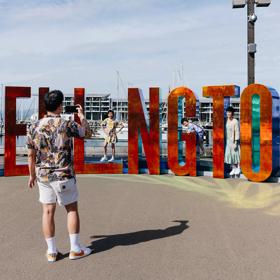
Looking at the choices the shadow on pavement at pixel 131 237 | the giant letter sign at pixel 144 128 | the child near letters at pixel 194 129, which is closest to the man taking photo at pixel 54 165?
the shadow on pavement at pixel 131 237

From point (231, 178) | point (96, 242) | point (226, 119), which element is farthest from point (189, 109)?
point (96, 242)

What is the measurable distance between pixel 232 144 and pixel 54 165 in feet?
21.2

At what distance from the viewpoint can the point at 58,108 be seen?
4.24 meters

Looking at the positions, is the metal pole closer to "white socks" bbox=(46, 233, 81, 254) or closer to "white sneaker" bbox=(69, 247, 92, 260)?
"white sneaker" bbox=(69, 247, 92, 260)

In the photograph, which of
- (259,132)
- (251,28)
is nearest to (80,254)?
(259,132)

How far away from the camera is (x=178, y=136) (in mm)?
10586

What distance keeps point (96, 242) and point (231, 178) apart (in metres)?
5.80

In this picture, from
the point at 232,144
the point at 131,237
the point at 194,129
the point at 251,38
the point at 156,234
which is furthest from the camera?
the point at 194,129

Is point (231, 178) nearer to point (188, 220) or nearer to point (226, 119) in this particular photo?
point (226, 119)

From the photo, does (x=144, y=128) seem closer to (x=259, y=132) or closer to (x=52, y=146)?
(x=259, y=132)

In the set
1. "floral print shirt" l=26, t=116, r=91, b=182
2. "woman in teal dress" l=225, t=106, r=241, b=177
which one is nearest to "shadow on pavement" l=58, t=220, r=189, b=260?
"floral print shirt" l=26, t=116, r=91, b=182

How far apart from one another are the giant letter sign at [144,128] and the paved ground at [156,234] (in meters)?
1.96

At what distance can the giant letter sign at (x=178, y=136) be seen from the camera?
10.2m

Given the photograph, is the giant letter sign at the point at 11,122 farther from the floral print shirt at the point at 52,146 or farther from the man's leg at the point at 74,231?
the man's leg at the point at 74,231
